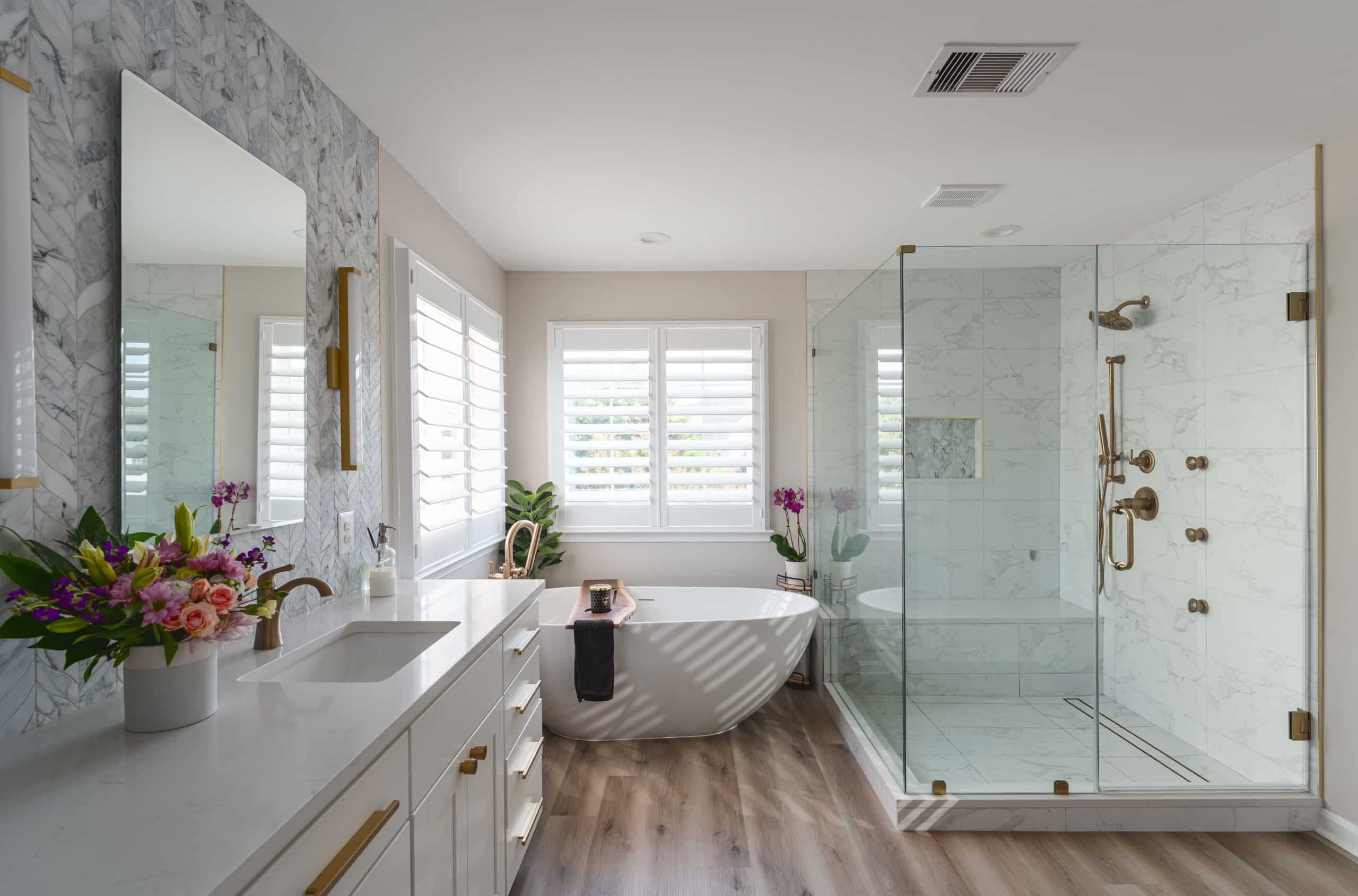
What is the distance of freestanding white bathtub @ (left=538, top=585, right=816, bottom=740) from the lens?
10.3ft

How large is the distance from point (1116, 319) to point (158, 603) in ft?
9.37

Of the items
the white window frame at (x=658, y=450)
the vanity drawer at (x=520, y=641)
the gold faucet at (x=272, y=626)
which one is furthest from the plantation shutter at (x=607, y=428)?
the gold faucet at (x=272, y=626)

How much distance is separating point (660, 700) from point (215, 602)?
93.3 inches

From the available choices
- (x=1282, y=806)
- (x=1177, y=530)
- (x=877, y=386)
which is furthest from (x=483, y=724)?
(x=1282, y=806)

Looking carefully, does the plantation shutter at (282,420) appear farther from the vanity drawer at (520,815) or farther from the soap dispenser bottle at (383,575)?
the vanity drawer at (520,815)

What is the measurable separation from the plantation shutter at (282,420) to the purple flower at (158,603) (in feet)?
2.39

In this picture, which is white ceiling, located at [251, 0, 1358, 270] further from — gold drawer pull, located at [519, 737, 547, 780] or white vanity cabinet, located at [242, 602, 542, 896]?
gold drawer pull, located at [519, 737, 547, 780]

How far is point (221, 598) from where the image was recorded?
1116 millimetres

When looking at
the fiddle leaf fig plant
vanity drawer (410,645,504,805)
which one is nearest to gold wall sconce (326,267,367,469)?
vanity drawer (410,645,504,805)

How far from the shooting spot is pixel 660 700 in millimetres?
3207

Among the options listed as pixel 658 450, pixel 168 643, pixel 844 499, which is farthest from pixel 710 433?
pixel 168 643

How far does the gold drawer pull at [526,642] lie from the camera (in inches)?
83.6

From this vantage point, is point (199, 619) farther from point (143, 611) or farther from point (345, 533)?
point (345, 533)

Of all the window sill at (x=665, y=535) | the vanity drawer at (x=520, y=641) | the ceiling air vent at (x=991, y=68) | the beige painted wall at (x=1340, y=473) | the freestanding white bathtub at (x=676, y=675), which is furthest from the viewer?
the window sill at (x=665, y=535)
